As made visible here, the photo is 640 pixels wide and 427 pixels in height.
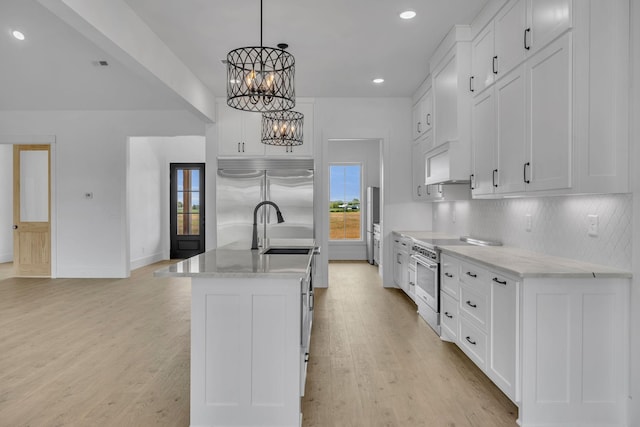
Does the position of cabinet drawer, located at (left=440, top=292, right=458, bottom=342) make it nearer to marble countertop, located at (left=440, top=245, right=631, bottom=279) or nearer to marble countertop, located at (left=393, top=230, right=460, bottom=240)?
marble countertop, located at (left=440, top=245, right=631, bottom=279)

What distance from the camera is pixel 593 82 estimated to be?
229cm

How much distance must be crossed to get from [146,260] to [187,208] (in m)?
1.53

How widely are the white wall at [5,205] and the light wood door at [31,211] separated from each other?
2386 mm

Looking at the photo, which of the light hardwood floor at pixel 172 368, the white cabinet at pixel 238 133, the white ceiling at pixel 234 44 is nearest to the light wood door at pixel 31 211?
the white ceiling at pixel 234 44

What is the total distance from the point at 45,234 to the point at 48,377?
5.02m

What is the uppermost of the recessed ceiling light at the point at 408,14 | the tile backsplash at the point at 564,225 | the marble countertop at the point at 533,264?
the recessed ceiling light at the point at 408,14

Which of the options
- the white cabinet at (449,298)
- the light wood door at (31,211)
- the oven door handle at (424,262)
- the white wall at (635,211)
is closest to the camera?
the white wall at (635,211)

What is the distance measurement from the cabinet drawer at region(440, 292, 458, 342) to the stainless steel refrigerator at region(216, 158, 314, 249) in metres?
2.75

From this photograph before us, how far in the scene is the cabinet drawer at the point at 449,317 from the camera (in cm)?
355

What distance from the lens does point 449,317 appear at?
372 cm

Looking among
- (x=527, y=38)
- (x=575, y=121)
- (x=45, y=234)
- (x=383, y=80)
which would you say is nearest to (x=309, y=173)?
(x=383, y=80)

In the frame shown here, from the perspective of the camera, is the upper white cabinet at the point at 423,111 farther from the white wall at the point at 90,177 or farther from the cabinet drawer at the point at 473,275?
the white wall at the point at 90,177

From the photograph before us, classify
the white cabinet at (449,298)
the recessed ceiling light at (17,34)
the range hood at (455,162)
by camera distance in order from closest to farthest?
1. the white cabinet at (449,298)
2. the range hood at (455,162)
3. the recessed ceiling light at (17,34)

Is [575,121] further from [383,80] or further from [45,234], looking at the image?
[45,234]
